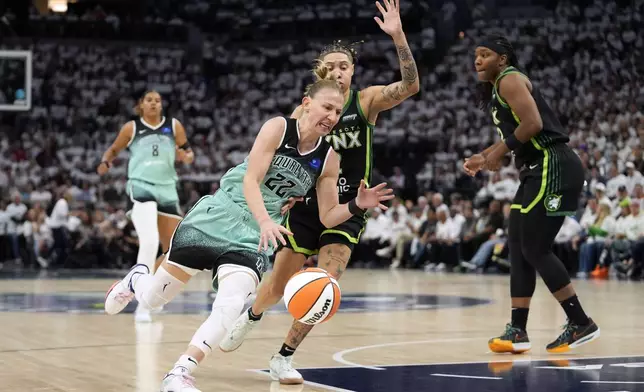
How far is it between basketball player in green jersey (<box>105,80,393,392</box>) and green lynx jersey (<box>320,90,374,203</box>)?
60 cm

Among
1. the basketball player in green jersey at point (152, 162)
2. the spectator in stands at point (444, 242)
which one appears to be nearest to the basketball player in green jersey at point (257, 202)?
the basketball player in green jersey at point (152, 162)

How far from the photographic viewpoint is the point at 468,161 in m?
7.18

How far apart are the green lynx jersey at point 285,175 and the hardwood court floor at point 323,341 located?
1037 millimetres

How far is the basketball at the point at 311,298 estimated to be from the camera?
17.7ft

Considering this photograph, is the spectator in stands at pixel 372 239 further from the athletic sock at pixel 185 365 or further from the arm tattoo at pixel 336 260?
the athletic sock at pixel 185 365

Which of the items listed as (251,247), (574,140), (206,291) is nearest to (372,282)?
(206,291)

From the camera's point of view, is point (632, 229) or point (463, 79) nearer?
point (632, 229)

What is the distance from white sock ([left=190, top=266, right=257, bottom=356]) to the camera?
5.22 m

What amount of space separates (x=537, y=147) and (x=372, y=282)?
9.00 metres

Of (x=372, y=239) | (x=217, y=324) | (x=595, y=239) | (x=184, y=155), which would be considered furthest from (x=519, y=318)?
(x=372, y=239)

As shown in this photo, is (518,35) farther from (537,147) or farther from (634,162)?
(537,147)

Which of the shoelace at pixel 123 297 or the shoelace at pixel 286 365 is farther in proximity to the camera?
the shoelace at pixel 123 297

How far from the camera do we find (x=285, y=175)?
571cm

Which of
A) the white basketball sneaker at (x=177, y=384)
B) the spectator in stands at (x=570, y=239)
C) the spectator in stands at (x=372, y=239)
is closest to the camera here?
the white basketball sneaker at (x=177, y=384)
